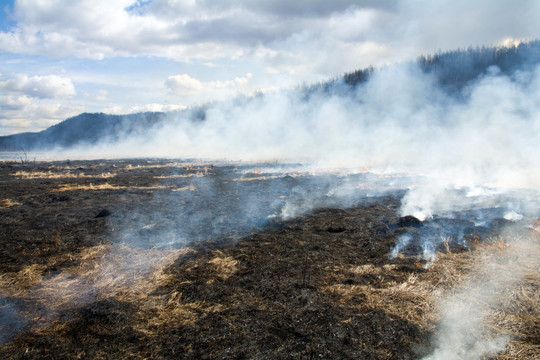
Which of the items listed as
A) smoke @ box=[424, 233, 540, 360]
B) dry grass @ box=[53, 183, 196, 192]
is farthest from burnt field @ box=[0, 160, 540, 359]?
dry grass @ box=[53, 183, 196, 192]

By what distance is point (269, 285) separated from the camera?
19.4ft

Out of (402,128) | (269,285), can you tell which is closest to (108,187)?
(269,285)

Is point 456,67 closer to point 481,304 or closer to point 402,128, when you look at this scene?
point 402,128

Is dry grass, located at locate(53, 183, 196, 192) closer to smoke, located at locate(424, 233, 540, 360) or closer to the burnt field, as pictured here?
the burnt field

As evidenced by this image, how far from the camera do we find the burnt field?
4227mm

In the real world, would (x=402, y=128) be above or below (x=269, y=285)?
above

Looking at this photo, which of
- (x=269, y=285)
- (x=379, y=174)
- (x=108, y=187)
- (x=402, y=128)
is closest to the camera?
(x=269, y=285)

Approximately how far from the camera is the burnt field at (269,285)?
4227 millimetres

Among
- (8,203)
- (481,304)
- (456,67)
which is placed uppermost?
(456,67)

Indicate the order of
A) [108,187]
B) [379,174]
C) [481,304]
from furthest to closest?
[379,174] < [108,187] < [481,304]

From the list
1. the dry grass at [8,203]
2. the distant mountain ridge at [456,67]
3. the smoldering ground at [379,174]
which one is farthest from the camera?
the distant mountain ridge at [456,67]

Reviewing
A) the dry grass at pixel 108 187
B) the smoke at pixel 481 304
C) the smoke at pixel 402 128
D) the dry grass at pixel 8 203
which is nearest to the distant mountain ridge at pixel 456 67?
the smoke at pixel 402 128

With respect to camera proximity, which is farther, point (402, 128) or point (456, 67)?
point (456, 67)

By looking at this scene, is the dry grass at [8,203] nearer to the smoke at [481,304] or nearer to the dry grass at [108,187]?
the dry grass at [108,187]
